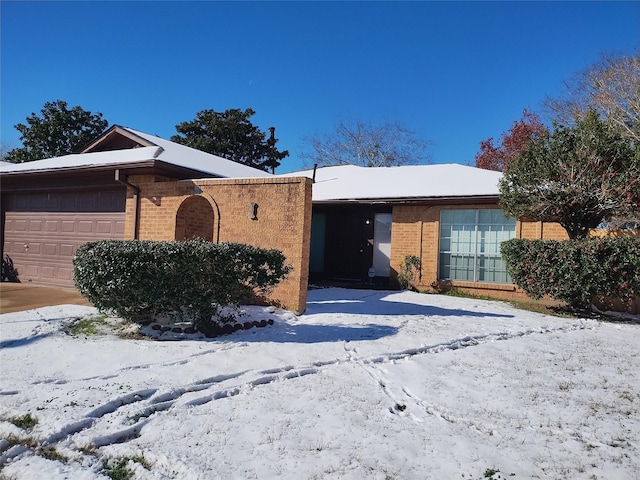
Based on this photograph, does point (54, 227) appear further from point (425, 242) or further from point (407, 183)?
point (407, 183)

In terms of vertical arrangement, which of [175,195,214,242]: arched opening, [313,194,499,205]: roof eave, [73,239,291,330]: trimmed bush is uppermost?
[313,194,499,205]: roof eave

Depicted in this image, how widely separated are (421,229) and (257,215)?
19.3ft

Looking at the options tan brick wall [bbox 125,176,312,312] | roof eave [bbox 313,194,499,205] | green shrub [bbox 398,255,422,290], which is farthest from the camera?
green shrub [bbox 398,255,422,290]

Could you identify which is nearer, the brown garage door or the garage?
the garage

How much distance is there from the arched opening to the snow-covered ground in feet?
11.6

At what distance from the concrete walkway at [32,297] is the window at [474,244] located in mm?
9014

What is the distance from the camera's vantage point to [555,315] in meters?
9.52

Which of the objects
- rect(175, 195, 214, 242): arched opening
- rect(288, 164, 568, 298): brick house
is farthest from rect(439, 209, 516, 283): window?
rect(175, 195, 214, 242): arched opening

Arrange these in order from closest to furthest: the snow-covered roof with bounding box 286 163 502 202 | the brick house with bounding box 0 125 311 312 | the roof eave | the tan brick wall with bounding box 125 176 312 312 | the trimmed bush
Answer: the trimmed bush
the tan brick wall with bounding box 125 176 312 312
the brick house with bounding box 0 125 311 312
the roof eave
the snow-covered roof with bounding box 286 163 502 202

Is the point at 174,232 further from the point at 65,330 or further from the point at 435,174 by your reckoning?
the point at 435,174

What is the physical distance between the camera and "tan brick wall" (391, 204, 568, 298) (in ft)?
38.5

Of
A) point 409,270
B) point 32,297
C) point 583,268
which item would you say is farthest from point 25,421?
point 409,270

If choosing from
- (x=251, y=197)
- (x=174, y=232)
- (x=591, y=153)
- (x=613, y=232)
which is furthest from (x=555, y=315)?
(x=174, y=232)

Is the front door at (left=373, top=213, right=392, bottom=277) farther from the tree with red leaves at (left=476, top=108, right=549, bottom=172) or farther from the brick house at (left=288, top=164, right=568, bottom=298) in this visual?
the tree with red leaves at (left=476, top=108, right=549, bottom=172)
